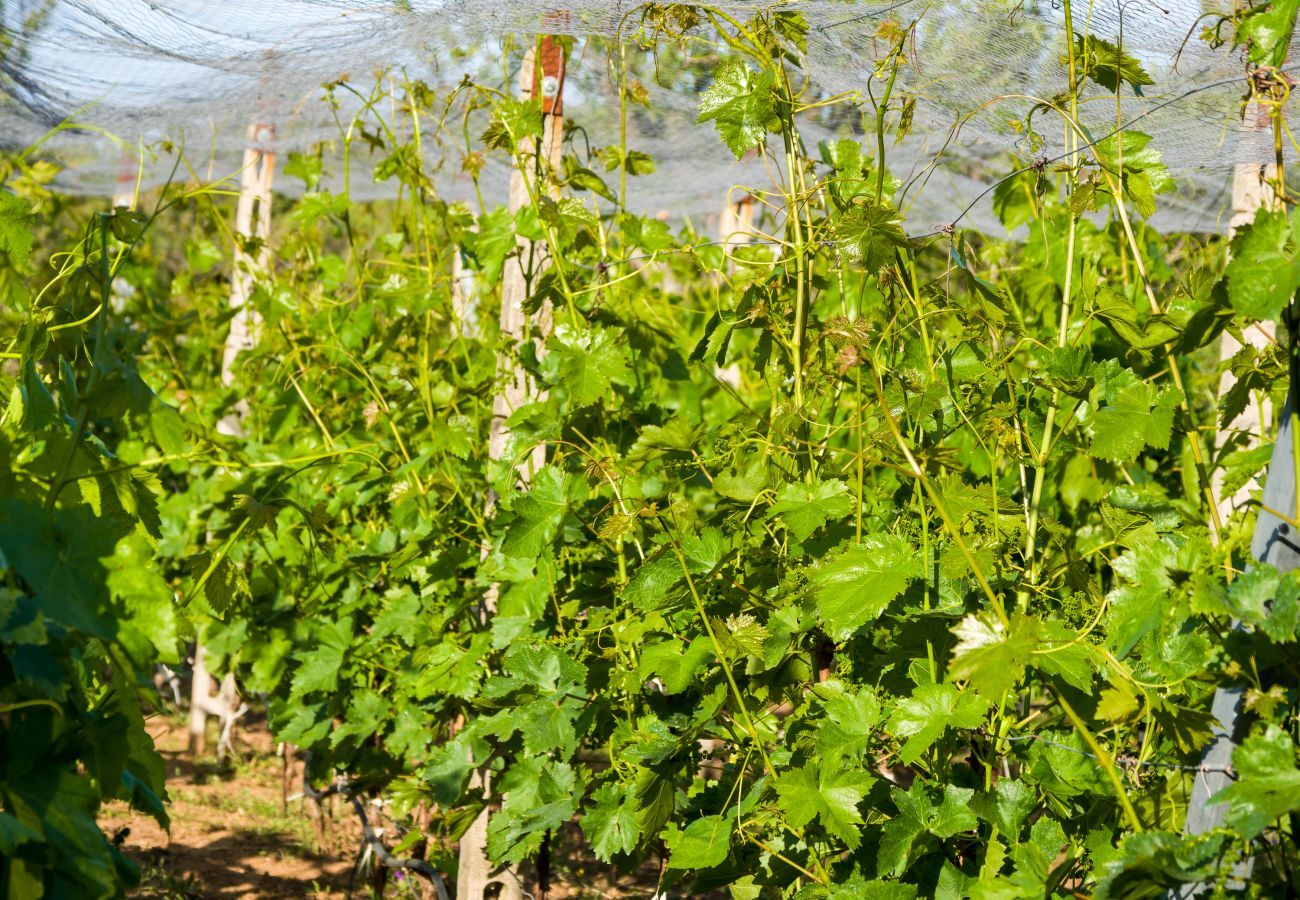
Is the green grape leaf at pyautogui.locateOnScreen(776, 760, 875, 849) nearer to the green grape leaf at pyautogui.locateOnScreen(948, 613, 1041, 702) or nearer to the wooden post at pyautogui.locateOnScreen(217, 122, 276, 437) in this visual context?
the green grape leaf at pyautogui.locateOnScreen(948, 613, 1041, 702)

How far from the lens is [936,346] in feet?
6.95

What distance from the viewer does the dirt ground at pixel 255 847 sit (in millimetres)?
4047

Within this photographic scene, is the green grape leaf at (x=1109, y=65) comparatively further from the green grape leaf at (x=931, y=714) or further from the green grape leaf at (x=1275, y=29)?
the green grape leaf at (x=931, y=714)

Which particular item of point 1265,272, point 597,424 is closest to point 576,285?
point 597,424

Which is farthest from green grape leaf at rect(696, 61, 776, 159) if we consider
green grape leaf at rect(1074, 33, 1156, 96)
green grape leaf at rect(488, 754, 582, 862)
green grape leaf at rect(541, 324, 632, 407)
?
green grape leaf at rect(488, 754, 582, 862)

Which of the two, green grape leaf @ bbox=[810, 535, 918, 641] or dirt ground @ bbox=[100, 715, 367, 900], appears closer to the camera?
green grape leaf @ bbox=[810, 535, 918, 641]

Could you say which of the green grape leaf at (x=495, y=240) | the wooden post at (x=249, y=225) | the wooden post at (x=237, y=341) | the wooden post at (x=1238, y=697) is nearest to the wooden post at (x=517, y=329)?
the green grape leaf at (x=495, y=240)

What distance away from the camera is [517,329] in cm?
289

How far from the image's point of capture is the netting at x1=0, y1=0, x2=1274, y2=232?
7.77 feet

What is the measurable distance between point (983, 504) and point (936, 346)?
446 mm

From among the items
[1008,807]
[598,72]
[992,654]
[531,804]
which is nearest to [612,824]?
[531,804]

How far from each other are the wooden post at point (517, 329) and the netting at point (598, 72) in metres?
0.11

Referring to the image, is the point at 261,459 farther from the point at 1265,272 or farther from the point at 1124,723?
the point at 1265,272

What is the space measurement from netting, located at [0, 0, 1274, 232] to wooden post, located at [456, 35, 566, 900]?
0.36 ft
